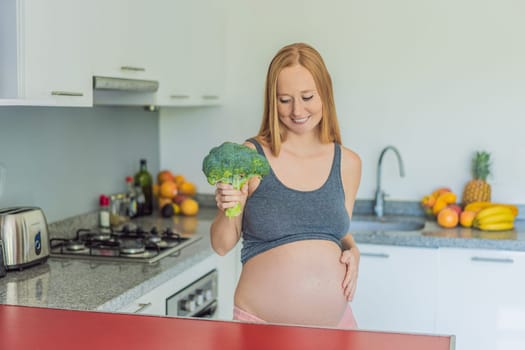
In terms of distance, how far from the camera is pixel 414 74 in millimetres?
4059

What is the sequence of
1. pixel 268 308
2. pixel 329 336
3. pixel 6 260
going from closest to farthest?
pixel 329 336 < pixel 268 308 < pixel 6 260

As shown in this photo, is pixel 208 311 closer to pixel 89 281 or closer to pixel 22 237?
pixel 89 281

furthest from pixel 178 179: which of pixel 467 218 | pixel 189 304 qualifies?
pixel 467 218

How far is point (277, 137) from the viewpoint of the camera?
231 cm

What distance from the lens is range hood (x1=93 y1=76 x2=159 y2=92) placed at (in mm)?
2889

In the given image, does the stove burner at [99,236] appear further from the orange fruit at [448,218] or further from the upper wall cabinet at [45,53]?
the orange fruit at [448,218]

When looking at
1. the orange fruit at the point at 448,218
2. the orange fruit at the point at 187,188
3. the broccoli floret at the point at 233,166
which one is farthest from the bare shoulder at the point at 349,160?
the orange fruit at the point at 187,188

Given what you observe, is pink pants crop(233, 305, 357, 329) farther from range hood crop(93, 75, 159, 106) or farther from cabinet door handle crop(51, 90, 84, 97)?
range hood crop(93, 75, 159, 106)

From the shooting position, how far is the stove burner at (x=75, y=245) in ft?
10.2

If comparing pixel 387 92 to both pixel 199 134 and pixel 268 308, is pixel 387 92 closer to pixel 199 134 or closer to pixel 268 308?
pixel 199 134

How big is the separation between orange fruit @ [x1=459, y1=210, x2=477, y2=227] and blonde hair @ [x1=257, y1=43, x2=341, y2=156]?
63.8 inches

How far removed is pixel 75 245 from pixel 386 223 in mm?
1611

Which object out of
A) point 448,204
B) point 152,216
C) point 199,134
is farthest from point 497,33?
point 152,216

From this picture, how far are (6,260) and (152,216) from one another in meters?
1.46
